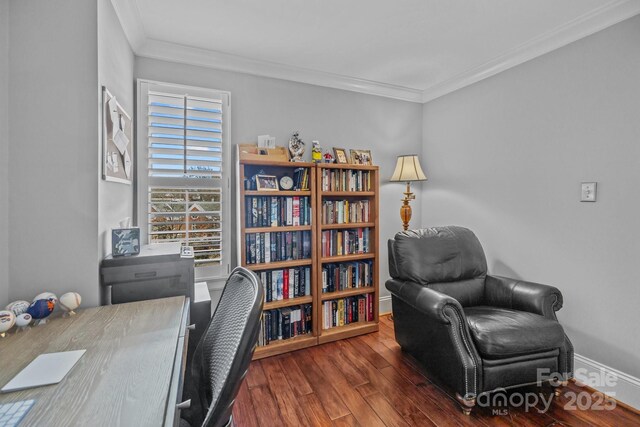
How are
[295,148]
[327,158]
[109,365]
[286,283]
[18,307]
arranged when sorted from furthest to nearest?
[327,158], [295,148], [286,283], [18,307], [109,365]

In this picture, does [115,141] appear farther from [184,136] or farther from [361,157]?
[361,157]

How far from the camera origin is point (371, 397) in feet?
6.12

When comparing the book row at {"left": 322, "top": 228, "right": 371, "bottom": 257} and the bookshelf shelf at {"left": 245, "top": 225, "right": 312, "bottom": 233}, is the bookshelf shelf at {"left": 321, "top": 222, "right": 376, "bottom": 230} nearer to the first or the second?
the book row at {"left": 322, "top": 228, "right": 371, "bottom": 257}

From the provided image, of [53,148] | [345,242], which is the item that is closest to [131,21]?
[53,148]

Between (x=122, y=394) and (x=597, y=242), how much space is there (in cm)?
266

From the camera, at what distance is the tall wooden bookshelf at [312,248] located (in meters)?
2.36

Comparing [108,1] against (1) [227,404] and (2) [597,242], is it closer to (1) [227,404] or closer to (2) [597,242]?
(1) [227,404]

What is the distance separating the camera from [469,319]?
6.06 feet

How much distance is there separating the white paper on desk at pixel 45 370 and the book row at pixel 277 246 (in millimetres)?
1419

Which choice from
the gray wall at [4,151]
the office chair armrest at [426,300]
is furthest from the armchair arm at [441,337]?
the gray wall at [4,151]

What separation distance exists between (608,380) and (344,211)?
7.06 feet

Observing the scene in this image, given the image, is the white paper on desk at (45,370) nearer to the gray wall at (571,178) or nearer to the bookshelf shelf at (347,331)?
the bookshelf shelf at (347,331)

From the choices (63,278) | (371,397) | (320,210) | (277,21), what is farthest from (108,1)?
(371,397)

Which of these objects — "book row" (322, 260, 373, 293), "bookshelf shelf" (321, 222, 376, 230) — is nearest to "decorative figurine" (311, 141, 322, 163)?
"bookshelf shelf" (321, 222, 376, 230)
